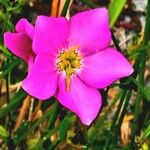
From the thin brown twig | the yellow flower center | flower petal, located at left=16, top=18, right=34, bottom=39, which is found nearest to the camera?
flower petal, located at left=16, top=18, right=34, bottom=39

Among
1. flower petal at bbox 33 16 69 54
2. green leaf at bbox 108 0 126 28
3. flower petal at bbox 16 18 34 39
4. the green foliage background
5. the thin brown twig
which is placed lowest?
the thin brown twig

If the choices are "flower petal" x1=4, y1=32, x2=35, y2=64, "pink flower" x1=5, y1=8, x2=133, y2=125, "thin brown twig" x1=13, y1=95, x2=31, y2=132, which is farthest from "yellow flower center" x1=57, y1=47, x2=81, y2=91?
"thin brown twig" x1=13, y1=95, x2=31, y2=132

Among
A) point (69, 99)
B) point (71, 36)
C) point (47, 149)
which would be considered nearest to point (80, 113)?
point (69, 99)

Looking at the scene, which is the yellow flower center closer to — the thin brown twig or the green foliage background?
the green foliage background

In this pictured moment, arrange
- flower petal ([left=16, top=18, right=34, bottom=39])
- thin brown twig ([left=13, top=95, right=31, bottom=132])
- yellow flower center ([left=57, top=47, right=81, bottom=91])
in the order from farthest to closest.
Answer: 1. thin brown twig ([left=13, top=95, right=31, bottom=132])
2. yellow flower center ([left=57, top=47, right=81, bottom=91])
3. flower petal ([left=16, top=18, right=34, bottom=39])

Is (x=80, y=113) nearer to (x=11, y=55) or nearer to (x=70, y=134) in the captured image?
(x=11, y=55)

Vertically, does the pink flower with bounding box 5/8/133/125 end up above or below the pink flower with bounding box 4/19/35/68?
below

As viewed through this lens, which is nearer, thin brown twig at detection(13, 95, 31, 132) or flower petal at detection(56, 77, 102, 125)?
flower petal at detection(56, 77, 102, 125)
